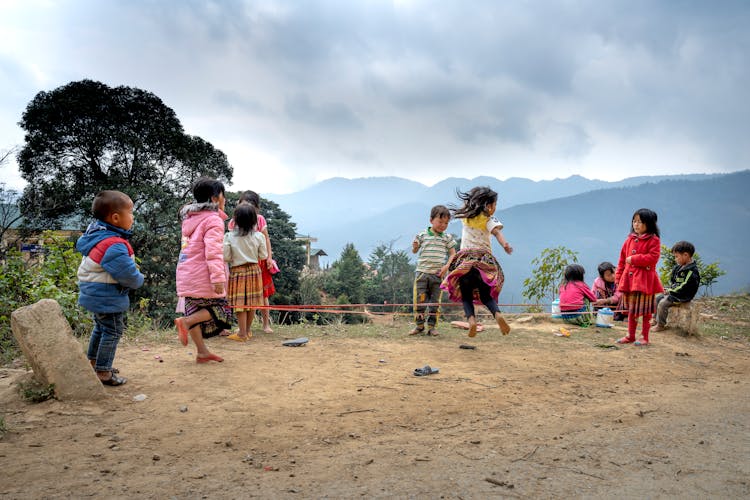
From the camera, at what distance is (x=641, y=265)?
573 cm

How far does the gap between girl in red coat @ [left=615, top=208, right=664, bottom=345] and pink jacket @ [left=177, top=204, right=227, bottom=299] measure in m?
4.88

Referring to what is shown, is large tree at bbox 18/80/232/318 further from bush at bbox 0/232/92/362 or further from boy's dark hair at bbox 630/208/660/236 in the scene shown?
boy's dark hair at bbox 630/208/660/236

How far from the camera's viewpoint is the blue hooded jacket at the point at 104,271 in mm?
3426

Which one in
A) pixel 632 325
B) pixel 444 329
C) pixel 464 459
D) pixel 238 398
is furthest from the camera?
pixel 444 329

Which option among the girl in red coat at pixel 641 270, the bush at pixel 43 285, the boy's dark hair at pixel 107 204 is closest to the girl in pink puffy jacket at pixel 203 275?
the boy's dark hair at pixel 107 204

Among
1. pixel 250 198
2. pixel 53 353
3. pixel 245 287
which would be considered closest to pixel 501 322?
pixel 245 287

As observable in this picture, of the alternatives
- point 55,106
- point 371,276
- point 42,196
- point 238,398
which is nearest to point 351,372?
point 238,398

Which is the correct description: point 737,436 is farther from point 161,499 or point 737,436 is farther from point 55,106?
point 55,106

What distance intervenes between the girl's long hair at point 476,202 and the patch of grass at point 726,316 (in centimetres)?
403

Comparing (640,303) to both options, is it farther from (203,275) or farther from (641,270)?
(203,275)

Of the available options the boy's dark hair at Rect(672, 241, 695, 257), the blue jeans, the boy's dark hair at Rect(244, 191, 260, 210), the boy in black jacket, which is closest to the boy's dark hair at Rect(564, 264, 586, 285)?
the boy in black jacket

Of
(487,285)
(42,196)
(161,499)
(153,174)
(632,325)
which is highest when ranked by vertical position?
(153,174)

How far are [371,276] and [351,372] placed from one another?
34973 millimetres

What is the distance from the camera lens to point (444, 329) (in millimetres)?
6883
